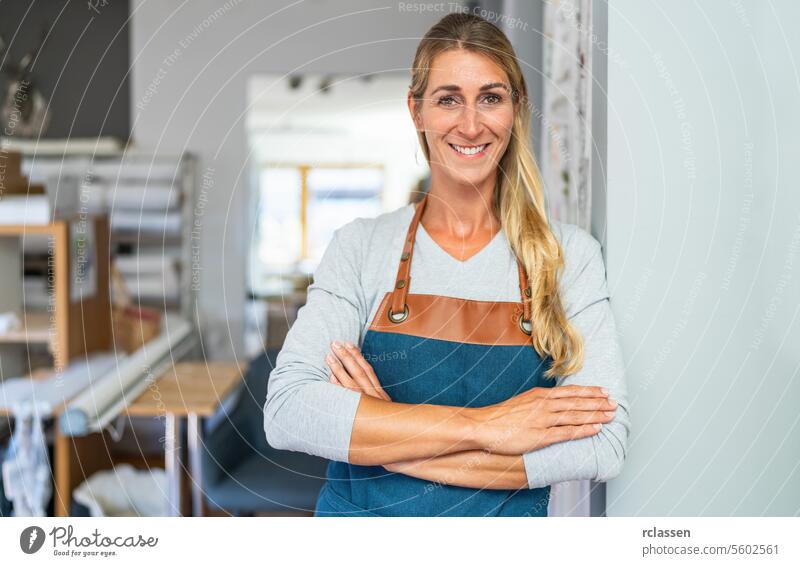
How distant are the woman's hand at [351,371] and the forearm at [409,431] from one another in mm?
32

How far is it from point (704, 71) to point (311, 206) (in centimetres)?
43

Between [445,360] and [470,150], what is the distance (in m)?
0.20

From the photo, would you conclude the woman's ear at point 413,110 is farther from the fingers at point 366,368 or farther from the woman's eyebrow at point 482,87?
the fingers at point 366,368

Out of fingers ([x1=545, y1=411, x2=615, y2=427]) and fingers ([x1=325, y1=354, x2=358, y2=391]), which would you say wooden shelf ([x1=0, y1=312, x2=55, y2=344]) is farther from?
fingers ([x1=545, y1=411, x2=615, y2=427])

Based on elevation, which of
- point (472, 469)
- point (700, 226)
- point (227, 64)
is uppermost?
point (227, 64)

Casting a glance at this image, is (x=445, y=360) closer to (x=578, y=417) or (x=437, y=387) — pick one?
(x=437, y=387)

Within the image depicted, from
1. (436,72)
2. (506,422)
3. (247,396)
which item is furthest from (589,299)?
(247,396)

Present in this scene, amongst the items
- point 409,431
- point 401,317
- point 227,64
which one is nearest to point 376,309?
point 401,317

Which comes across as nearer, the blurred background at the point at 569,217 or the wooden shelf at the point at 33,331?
the blurred background at the point at 569,217

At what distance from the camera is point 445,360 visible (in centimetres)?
69

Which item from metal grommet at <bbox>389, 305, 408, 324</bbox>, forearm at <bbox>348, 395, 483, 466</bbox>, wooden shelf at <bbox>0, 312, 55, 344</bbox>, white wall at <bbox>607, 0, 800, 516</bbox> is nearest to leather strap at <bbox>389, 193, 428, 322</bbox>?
metal grommet at <bbox>389, 305, 408, 324</bbox>

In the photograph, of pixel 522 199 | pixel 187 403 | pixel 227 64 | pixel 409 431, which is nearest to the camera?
pixel 409 431

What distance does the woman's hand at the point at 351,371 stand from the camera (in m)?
0.65

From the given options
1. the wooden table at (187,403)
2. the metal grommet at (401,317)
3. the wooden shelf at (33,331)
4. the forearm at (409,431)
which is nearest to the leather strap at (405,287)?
the metal grommet at (401,317)
